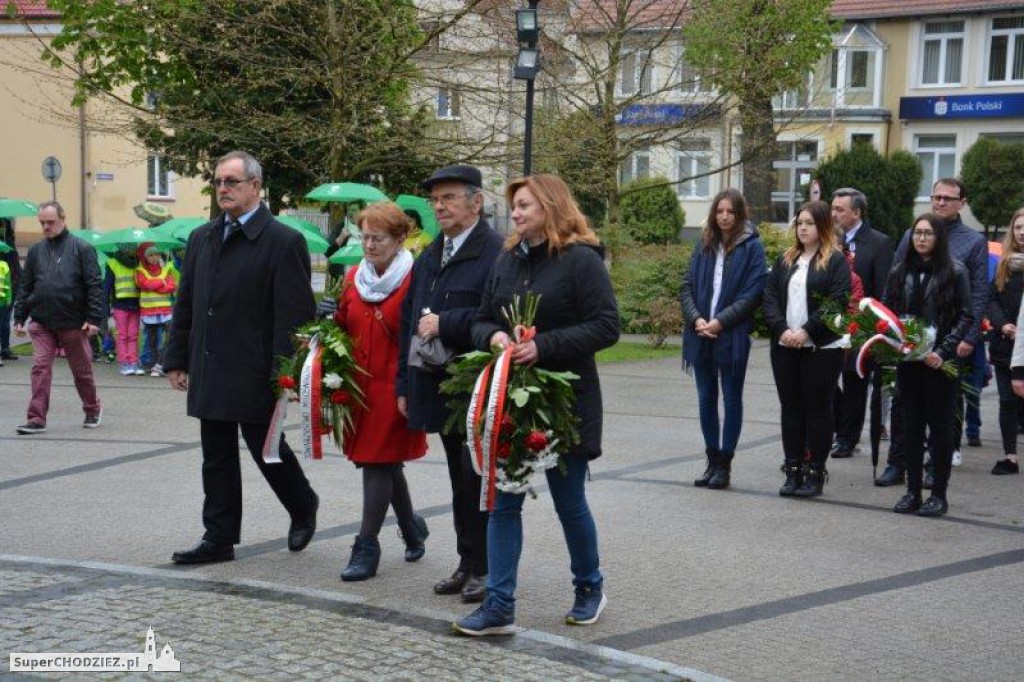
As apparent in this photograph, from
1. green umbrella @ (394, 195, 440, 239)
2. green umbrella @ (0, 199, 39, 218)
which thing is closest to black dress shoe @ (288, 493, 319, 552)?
green umbrella @ (394, 195, 440, 239)

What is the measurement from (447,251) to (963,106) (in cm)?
4820

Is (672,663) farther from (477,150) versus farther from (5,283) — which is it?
(477,150)

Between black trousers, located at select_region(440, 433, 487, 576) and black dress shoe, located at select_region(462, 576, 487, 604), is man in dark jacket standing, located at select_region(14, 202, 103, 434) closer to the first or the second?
black trousers, located at select_region(440, 433, 487, 576)

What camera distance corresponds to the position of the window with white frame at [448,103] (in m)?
21.6

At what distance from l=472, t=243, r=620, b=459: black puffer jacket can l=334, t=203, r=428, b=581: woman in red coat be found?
109 centimetres

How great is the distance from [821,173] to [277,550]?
1561 inches

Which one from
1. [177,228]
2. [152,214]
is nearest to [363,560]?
[177,228]

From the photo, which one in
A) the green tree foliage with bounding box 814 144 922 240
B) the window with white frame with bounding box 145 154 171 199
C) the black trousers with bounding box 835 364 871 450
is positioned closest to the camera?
the black trousers with bounding box 835 364 871 450

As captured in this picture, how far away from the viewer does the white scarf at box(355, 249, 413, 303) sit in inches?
283

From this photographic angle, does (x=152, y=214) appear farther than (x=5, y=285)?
Yes

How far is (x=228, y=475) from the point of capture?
754 cm

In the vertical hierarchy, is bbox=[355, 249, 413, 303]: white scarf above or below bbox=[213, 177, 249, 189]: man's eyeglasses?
below

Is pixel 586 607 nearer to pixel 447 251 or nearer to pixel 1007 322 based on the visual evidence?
pixel 447 251

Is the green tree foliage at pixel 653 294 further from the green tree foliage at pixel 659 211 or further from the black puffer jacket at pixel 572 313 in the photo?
the green tree foliage at pixel 659 211
